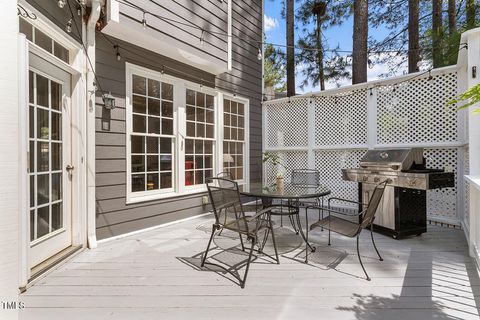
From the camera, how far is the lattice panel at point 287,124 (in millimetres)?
5914

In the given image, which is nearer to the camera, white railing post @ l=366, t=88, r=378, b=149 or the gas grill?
the gas grill

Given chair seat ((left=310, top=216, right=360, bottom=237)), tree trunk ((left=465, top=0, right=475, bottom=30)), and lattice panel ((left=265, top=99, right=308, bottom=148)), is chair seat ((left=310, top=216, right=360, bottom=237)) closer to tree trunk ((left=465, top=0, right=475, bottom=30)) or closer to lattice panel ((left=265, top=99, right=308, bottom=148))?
lattice panel ((left=265, top=99, right=308, bottom=148))

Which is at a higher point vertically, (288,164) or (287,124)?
(287,124)

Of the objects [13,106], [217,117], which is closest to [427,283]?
[13,106]

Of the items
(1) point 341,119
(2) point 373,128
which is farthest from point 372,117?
(1) point 341,119

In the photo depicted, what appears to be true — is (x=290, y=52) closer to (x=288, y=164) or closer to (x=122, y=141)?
(x=288, y=164)

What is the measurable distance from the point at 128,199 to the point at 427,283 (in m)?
3.52

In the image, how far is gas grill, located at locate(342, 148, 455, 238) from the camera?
3320mm

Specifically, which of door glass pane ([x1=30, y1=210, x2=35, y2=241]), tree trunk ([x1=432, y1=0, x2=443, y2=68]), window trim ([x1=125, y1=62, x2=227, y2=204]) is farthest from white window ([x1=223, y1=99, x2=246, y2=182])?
tree trunk ([x1=432, y1=0, x2=443, y2=68])

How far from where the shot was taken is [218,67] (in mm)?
4727

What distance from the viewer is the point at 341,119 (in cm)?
532

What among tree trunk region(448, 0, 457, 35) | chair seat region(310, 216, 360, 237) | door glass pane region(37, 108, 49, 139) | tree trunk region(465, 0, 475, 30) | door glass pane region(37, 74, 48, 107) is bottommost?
chair seat region(310, 216, 360, 237)

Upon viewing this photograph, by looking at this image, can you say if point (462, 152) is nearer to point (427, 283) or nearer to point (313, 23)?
point (427, 283)

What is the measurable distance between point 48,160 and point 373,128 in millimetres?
4996
